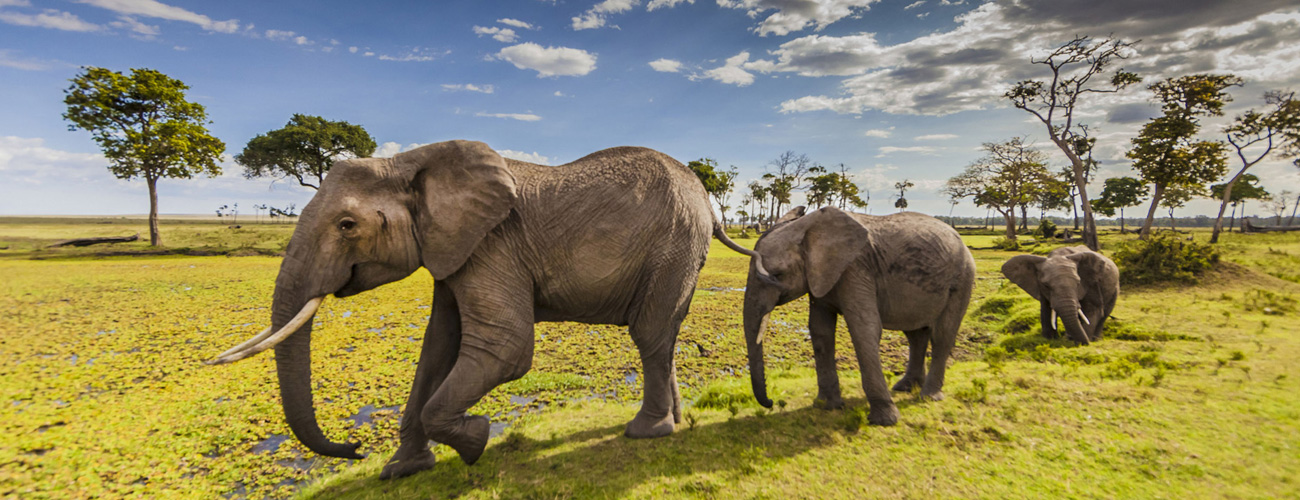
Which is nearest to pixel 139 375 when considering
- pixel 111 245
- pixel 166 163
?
pixel 166 163

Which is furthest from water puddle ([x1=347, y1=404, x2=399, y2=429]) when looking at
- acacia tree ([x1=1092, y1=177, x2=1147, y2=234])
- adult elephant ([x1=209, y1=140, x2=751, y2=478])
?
acacia tree ([x1=1092, y1=177, x2=1147, y2=234])

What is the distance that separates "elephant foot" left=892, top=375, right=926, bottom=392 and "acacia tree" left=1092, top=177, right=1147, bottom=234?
222 feet

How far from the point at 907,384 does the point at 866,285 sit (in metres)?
1.95

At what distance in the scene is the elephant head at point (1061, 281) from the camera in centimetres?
783

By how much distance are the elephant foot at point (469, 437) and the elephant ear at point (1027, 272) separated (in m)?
9.66

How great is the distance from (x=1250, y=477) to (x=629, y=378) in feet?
18.3

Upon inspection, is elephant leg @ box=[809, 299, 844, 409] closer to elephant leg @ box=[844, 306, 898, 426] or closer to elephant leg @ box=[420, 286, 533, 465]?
elephant leg @ box=[844, 306, 898, 426]

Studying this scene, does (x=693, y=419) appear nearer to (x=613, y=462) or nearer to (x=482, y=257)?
(x=613, y=462)

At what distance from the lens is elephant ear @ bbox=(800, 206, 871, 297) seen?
4.57 meters

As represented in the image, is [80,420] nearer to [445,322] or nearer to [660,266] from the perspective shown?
[445,322]

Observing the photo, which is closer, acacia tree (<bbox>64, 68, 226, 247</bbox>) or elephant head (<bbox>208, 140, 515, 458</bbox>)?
elephant head (<bbox>208, 140, 515, 458</bbox>)

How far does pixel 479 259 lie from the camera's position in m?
3.46

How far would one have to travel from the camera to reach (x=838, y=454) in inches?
158

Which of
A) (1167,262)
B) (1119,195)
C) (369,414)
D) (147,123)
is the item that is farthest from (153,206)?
(1119,195)
